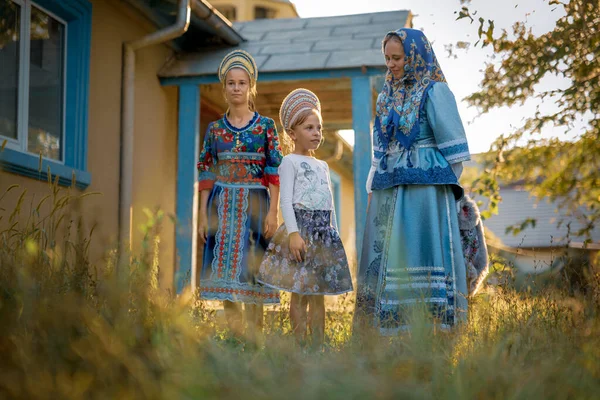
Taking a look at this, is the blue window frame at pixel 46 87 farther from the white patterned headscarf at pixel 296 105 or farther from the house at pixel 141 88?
the white patterned headscarf at pixel 296 105

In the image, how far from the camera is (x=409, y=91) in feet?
12.0

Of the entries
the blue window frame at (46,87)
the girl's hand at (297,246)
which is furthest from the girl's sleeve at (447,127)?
the blue window frame at (46,87)

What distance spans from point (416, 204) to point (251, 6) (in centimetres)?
3253

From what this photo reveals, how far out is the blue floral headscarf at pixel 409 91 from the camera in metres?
3.54

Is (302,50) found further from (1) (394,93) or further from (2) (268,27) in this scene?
(1) (394,93)

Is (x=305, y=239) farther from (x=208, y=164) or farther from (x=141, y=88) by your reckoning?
(x=141, y=88)

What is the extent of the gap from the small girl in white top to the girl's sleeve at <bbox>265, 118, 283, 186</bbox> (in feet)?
0.74

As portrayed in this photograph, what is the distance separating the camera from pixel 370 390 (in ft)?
4.96

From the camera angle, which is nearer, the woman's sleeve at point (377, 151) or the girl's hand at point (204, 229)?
the woman's sleeve at point (377, 151)

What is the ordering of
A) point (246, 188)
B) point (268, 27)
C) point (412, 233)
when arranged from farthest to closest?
point (268, 27) < point (246, 188) < point (412, 233)

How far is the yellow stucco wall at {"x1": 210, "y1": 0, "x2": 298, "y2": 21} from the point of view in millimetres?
33938

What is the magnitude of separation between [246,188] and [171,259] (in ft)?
10.6

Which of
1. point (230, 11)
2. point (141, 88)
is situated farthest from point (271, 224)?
point (230, 11)

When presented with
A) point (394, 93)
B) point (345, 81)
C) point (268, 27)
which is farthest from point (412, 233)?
point (268, 27)
